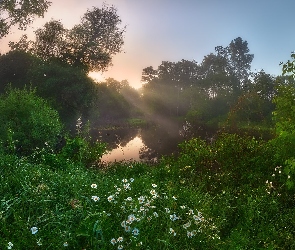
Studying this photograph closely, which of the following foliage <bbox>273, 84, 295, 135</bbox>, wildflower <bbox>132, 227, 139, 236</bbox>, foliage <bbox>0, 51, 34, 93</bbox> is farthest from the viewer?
foliage <bbox>0, 51, 34, 93</bbox>

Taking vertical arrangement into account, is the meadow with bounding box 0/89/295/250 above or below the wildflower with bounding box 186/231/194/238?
above

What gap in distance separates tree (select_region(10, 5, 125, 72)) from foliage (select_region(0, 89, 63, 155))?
66.1ft

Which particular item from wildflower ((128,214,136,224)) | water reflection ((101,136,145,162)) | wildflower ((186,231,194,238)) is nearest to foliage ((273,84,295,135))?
wildflower ((186,231,194,238))

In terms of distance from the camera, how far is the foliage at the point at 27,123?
21047 millimetres

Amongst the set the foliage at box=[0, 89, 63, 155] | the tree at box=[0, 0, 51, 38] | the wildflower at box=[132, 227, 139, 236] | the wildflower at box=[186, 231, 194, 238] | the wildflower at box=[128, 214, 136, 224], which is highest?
the tree at box=[0, 0, 51, 38]

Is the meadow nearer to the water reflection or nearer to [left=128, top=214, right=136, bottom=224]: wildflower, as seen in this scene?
[left=128, top=214, right=136, bottom=224]: wildflower

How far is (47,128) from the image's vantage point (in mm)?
22344

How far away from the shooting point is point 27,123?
21781 millimetres

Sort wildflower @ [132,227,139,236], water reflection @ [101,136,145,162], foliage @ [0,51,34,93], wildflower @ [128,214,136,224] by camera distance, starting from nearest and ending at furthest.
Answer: wildflower @ [132,227,139,236]
wildflower @ [128,214,136,224]
water reflection @ [101,136,145,162]
foliage @ [0,51,34,93]

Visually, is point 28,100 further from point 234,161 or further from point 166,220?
point 166,220

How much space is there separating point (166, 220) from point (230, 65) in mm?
88645

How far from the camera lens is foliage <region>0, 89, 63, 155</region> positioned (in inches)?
829

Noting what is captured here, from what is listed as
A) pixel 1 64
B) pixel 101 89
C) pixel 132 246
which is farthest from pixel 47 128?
pixel 101 89

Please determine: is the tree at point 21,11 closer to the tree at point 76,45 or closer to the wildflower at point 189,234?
the tree at point 76,45
